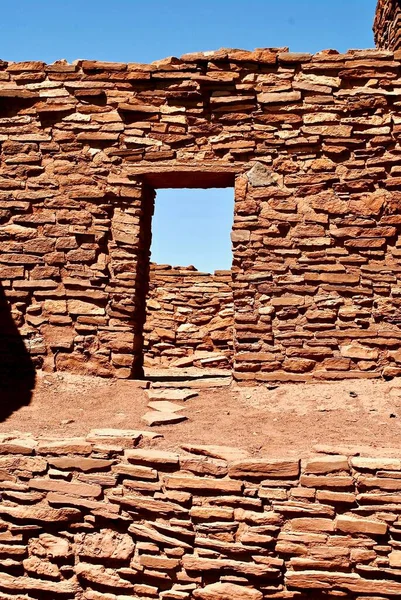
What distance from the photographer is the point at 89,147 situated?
18.8ft

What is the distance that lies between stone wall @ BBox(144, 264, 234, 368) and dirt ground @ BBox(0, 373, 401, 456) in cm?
448

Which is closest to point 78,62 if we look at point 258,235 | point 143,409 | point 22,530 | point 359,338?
point 258,235

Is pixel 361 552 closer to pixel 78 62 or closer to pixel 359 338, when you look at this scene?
pixel 359 338

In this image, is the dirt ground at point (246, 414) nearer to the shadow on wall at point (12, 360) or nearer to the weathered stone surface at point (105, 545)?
the shadow on wall at point (12, 360)

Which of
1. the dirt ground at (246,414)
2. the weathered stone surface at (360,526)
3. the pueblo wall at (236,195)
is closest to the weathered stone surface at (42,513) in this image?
the dirt ground at (246,414)

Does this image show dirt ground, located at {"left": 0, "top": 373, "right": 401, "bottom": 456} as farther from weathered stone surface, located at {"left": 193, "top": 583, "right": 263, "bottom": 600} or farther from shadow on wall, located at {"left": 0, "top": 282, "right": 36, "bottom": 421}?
weathered stone surface, located at {"left": 193, "top": 583, "right": 263, "bottom": 600}

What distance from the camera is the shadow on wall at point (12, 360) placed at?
5.44 metres

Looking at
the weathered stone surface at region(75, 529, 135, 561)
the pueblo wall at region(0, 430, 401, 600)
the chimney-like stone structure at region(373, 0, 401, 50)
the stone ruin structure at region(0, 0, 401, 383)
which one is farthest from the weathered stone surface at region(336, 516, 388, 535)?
the chimney-like stone structure at region(373, 0, 401, 50)

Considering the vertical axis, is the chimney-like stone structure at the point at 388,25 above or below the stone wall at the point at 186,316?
above

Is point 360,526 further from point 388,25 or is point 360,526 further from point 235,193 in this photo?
point 388,25

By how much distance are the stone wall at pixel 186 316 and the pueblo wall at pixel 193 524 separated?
6013mm

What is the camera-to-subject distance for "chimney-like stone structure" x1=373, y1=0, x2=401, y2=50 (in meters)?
6.45

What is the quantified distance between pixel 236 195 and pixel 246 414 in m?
2.09

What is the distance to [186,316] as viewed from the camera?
1009cm
